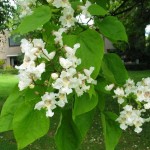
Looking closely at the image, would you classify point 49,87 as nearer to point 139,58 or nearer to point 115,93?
point 115,93

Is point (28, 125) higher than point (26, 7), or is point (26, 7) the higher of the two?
point (26, 7)

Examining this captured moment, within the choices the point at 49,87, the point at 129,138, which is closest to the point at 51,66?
the point at 49,87

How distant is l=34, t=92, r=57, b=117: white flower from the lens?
46.1 inches

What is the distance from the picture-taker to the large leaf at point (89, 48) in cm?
120

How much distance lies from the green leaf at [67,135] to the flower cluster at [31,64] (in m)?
0.23

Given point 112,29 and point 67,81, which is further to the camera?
point 112,29

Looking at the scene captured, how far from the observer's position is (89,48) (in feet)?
4.01

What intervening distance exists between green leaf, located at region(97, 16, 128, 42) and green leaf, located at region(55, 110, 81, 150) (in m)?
0.34

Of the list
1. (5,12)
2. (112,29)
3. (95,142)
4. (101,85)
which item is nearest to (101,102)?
(101,85)

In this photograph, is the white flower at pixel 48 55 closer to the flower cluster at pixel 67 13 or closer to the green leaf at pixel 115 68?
the flower cluster at pixel 67 13

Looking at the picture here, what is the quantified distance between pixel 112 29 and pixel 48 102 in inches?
15.2

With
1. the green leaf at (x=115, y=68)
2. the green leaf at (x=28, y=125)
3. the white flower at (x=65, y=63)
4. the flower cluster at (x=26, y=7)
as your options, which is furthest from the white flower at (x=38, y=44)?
the flower cluster at (x=26, y=7)

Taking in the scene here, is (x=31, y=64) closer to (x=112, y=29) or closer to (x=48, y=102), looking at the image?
(x=48, y=102)

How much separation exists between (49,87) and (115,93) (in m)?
0.30
